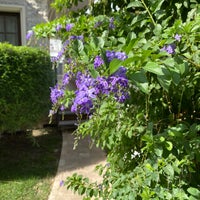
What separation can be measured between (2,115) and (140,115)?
4.14 metres

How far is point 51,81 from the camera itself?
6395 mm

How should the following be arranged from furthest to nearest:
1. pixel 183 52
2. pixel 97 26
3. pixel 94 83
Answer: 1. pixel 97 26
2. pixel 183 52
3. pixel 94 83

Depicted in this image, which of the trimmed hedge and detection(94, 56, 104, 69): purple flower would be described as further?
the trimmed hedge

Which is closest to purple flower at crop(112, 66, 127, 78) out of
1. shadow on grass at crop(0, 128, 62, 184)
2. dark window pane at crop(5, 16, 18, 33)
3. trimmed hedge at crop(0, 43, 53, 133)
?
shadow on grass at crop(0, 128, 62, 184)

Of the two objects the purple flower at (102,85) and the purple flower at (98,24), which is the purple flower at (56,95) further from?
the purple flower at (102,85)

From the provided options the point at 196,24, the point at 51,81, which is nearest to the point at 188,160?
the point at 196,24

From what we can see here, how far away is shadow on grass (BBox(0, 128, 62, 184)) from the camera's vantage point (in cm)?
488

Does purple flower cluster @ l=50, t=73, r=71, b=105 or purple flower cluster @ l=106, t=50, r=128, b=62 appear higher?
purple flower cluster @ l=106, t=50, r=128, b=62

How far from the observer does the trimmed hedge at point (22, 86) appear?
5387 millimetres

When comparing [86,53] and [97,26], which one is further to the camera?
[97,26]

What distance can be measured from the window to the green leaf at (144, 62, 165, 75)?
23.9 feet

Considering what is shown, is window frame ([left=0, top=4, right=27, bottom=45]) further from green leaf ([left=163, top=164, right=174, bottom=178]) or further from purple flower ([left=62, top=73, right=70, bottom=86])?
green leaf ([left=163, top=164, right=174, bottom=178])

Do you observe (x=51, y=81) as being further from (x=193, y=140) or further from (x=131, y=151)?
(x=193, y=140)

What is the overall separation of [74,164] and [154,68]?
14.3 ft
